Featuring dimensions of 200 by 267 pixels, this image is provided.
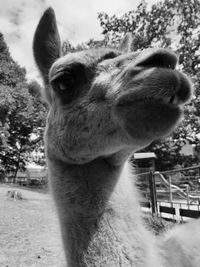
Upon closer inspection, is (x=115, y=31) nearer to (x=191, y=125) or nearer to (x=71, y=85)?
(x=191, y=125)

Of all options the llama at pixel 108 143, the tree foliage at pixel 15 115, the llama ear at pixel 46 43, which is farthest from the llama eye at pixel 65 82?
the tree foliage at pixel 15 115

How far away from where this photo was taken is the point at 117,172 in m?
2.29

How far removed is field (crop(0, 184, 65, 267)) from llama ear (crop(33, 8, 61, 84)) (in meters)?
1.56

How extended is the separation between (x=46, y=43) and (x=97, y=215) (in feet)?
5.42

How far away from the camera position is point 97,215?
205cm

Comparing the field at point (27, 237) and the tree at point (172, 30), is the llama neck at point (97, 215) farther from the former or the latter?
the tree at point (172, 30)

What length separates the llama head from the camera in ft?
5.55

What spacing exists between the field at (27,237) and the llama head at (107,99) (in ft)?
4.63

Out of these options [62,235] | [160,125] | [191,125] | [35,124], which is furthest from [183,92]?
[35,124]

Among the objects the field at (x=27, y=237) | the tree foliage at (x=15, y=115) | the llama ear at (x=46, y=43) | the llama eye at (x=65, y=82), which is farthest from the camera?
the tree foliage at (x=15, y=115)

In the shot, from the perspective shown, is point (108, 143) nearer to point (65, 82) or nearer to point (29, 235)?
point (65, 82)

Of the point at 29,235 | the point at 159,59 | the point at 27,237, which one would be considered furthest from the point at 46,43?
the point at 29,235

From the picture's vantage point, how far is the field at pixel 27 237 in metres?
6.07

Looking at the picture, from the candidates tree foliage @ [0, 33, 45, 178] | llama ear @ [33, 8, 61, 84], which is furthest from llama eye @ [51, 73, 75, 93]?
tree foliage @ [0, 33, 45, 178]
